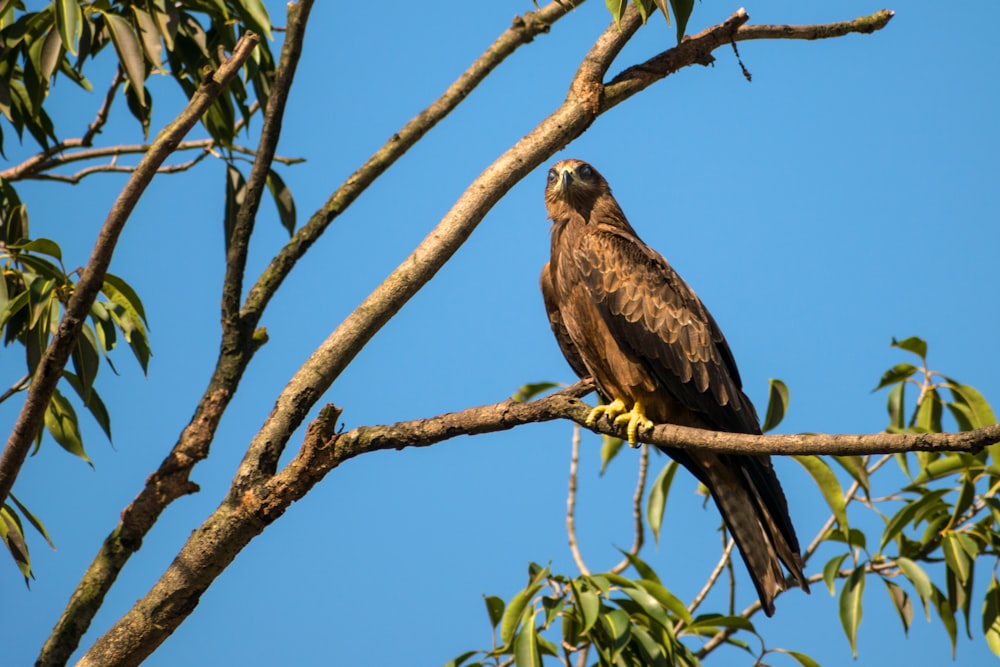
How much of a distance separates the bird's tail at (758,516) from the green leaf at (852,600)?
66 centimetres

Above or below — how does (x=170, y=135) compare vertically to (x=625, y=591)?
above

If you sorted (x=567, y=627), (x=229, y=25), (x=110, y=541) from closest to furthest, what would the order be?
1. (x=110, y=541)
2. (x=567, y=627)
3. (x=229, y=25)

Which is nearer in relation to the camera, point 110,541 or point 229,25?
point 110,541

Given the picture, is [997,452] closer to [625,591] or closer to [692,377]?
[692,377]

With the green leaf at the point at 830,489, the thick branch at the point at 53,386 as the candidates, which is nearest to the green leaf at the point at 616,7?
the thick branch at the point at 53,386

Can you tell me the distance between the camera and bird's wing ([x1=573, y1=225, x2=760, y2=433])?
4.90 meters

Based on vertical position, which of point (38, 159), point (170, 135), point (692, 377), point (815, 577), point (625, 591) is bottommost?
point (625, 591)

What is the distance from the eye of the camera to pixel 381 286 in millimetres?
4121

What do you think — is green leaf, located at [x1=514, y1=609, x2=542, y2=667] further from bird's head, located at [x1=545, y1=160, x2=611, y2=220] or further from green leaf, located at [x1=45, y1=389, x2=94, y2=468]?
bird's head, located at [x1=545, y1=160, x2=611, y2=220]

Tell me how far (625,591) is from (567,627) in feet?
1.65

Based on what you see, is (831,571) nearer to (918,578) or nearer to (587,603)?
(918,578)

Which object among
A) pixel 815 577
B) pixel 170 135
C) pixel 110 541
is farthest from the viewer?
pixel 815 577

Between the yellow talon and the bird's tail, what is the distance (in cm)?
36

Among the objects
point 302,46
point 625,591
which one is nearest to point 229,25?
point 302,46
